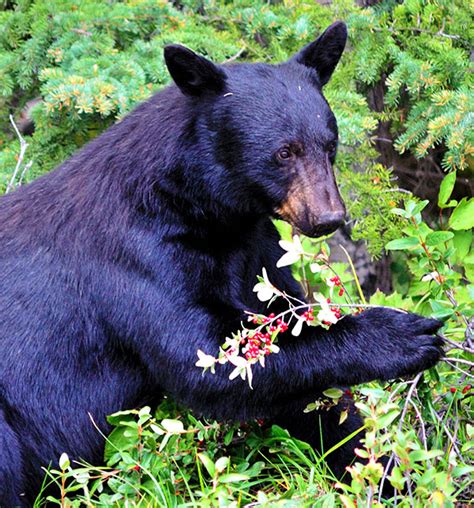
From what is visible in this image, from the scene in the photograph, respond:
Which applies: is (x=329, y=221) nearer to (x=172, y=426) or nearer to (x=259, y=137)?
(x=259, y=137)

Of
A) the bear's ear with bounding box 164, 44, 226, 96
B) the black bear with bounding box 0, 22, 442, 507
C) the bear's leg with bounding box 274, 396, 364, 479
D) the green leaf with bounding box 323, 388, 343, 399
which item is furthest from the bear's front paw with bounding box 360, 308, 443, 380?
the bear's ear with bounding box 164, 44, 226, 96

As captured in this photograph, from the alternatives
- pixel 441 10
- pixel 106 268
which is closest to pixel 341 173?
pixel 441 10

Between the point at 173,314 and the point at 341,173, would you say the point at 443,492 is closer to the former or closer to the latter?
the point at 173,314

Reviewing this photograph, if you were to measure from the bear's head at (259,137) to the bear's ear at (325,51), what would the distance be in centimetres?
23

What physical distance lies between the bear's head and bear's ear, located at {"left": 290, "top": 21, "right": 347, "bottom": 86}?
0.77 ft

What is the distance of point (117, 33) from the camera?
5512 millimetres

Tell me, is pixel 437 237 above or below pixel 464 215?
above

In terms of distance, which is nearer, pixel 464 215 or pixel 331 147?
pixel 331 147

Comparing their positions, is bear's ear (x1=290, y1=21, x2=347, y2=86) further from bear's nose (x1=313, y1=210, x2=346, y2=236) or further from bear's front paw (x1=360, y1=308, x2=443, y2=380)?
bear's front paw (x1=360, y1=308, x2=443, y2=380)

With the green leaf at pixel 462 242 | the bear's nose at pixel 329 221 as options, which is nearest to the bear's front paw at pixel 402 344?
the bear's nose at pixel 329 221

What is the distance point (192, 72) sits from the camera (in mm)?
3689

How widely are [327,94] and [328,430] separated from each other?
1.93 meters

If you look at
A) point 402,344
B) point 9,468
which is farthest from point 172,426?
point 402,344

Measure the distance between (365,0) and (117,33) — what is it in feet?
5.12
